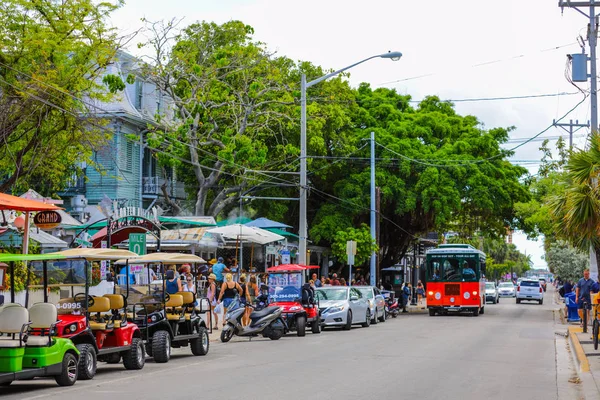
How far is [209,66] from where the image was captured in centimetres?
3975

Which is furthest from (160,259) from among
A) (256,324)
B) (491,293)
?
(491,293)

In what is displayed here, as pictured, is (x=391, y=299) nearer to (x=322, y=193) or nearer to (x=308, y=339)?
(x=322, y=193)

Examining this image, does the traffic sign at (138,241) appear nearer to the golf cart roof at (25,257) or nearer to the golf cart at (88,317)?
the golf cart at (88,317)

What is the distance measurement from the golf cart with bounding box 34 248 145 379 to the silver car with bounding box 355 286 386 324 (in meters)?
15.9

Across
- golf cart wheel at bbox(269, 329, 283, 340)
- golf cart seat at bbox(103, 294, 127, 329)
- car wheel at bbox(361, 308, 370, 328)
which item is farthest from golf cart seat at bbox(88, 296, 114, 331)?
car wheel at bbox(361, 308, 370, 328)

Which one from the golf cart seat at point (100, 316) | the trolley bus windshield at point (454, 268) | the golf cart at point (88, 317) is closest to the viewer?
the golf cart at point (88, 317)

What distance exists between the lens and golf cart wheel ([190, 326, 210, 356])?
1898 cm

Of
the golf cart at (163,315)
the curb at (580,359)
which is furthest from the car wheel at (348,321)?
the golf cart at (163,315)

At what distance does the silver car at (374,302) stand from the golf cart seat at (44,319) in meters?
18.7

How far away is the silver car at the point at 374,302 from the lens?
105 feet

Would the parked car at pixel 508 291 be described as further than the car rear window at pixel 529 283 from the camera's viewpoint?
Yes

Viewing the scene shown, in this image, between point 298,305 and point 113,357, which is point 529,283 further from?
point 113,357

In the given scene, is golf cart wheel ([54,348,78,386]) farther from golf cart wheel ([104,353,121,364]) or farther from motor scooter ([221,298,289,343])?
motor scooter ([221,298,289,343])

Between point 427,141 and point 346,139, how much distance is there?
17.7ft
